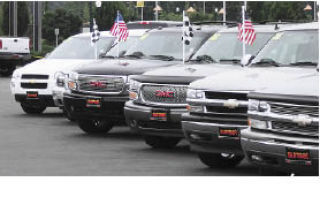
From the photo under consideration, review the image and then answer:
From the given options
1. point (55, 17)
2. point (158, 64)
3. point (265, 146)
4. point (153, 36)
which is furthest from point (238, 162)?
point (55, 17)

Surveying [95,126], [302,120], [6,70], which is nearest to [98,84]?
[95,126]

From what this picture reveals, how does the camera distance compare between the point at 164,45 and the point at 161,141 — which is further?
the point at 164,45

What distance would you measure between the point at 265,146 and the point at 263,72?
189 cm

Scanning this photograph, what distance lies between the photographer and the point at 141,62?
1516 cm

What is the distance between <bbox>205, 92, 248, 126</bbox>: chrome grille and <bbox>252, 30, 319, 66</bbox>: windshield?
0.92m

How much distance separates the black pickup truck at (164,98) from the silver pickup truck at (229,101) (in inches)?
50.6

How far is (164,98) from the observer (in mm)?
12742

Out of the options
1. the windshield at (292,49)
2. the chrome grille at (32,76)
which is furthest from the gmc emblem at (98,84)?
the chrome grille at (32,76)

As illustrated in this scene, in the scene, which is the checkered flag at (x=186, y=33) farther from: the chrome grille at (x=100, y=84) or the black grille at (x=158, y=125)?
the black grille at (x=158, y=125)

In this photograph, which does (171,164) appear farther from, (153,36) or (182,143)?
(153,36)

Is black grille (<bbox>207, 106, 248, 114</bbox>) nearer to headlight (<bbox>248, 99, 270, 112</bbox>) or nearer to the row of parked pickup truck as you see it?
the row of parked pickup truck

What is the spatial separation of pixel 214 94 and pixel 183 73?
2021 millimetres

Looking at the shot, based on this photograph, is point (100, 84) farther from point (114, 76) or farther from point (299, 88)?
point (299, 88)

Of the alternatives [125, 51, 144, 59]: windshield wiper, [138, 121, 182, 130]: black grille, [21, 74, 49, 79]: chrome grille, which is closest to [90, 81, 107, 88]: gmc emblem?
[125, 51, 144, 59]: windshield wiper
